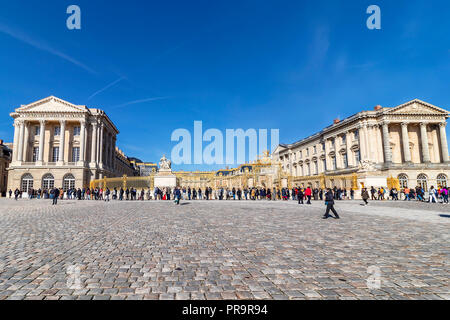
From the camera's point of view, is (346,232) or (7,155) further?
(7,155)

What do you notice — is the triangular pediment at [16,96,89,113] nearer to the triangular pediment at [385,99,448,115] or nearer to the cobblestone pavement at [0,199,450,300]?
the cobblestone pavement at [0,199,450,300]

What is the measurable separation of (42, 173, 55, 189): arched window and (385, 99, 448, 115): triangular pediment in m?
57.5

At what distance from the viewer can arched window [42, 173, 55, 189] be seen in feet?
127

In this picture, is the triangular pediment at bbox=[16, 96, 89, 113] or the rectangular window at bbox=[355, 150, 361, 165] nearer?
the triangular pediment at bbox=[16, 96, 89, 113]

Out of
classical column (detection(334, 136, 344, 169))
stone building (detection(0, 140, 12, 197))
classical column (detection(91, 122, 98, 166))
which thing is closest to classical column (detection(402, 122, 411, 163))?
classical column (detection(334, 136, 344, 169))

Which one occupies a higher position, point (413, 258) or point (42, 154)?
point (42, 154)

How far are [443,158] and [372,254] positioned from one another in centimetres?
5238

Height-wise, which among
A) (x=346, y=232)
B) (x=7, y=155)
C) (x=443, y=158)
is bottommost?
(x=346, y=232)

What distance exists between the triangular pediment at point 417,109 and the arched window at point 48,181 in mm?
57532

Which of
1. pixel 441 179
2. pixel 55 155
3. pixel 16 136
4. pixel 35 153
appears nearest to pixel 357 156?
pixel 441 179
